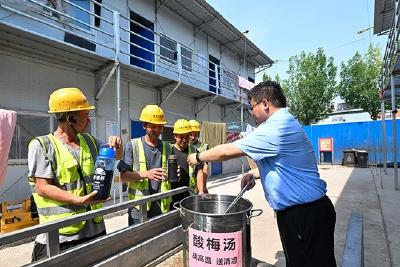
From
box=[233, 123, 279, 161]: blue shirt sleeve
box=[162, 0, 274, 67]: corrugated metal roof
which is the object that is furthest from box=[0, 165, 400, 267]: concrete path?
box=[162, 0, 274, 67]: corrugated metal roof

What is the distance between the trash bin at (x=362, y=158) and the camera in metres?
15.7

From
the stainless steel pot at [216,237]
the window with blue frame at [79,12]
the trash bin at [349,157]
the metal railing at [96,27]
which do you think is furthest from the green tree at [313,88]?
the stainless steel pot at [216,237]

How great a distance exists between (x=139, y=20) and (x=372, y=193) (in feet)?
28.8

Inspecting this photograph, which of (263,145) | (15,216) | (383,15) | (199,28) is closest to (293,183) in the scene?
(263,145)

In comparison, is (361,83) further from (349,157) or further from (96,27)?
(96,27)

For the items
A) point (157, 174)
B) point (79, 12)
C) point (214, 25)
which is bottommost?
point (157, 174)

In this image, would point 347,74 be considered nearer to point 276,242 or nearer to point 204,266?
point 276,242

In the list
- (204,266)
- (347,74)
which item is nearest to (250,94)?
(204,266)

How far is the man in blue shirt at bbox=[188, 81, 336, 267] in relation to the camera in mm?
1843

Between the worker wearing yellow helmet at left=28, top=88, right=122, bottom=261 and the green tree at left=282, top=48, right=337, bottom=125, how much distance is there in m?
22.8

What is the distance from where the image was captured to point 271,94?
80.7 inches

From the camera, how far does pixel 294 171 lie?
1.86 meters

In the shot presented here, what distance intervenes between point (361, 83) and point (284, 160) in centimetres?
2385

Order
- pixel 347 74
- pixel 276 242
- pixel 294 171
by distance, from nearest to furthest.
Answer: pixel 294 171, pixel 276 242, pixel 347 74
